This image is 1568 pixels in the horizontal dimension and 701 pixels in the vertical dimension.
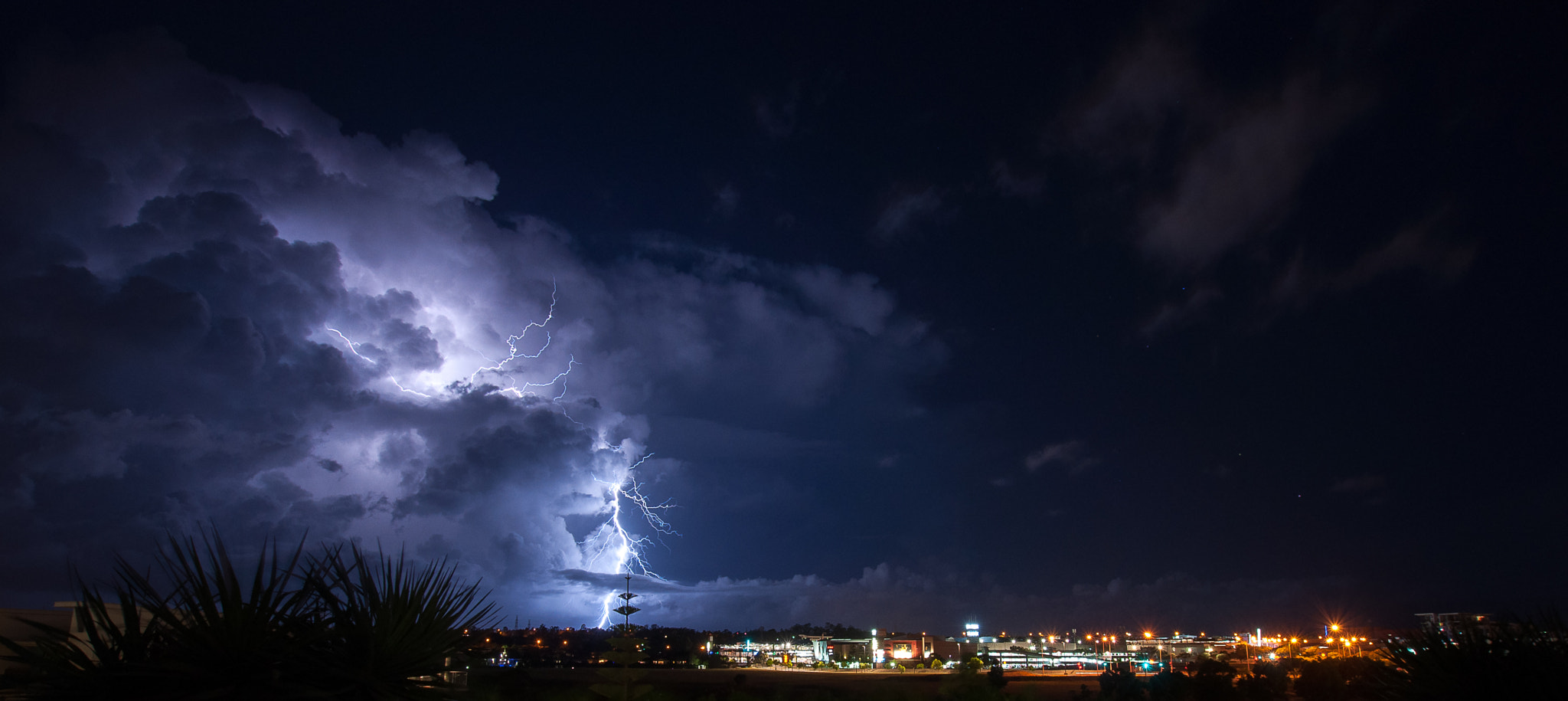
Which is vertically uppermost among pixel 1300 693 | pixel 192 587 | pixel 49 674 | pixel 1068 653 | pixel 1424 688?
pixel 192 587

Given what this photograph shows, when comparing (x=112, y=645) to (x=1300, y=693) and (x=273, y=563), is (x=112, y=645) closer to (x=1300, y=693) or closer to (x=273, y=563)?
(x=273, y=563)

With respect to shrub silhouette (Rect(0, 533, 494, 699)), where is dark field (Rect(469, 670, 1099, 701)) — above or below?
below

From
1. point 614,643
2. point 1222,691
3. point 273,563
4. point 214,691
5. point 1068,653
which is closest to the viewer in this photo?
point 214,691

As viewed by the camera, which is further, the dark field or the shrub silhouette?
the dark field

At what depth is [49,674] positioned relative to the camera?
20.5ft

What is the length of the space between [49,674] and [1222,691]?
34811 mm

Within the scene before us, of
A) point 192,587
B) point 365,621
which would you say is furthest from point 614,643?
point 192,587

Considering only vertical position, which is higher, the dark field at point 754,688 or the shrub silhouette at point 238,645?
the shrub silhouette at point 238,645

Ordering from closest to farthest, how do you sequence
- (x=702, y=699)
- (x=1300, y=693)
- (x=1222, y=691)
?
(x=702, y=699), (x=1222, y=691), (x=1300, y=693)

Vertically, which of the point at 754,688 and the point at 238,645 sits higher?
the point at 238,645

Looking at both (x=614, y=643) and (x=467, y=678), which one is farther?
(x=614, y=643)

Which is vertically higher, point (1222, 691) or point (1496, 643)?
point (1496, 643)

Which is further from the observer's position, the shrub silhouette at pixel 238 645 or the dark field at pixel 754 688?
the dark field at pixel 754 688

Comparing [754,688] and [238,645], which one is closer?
[238,645]
